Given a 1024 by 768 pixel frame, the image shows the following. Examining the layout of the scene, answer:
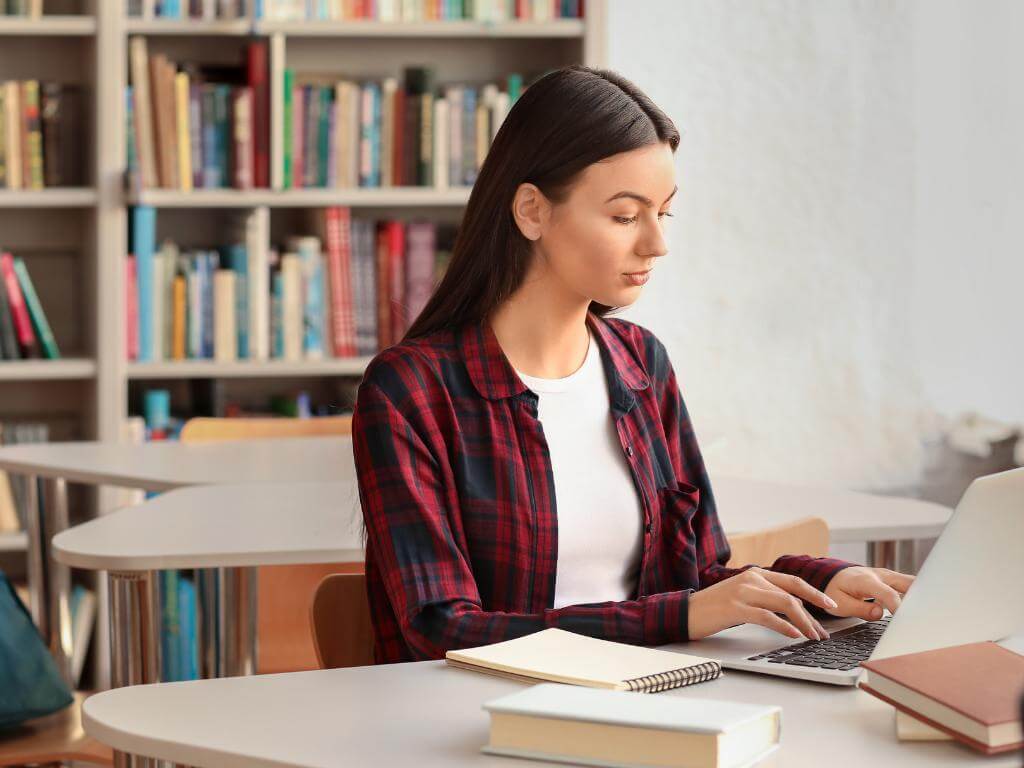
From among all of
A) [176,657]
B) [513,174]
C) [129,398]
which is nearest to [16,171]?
[129,398]

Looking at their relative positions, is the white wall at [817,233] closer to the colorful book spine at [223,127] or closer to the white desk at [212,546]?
the colorful book spine at [223,127]

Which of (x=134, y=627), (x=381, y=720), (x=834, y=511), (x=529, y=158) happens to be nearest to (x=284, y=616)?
(x=134, y=627)

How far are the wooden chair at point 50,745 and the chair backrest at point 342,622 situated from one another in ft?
1.46

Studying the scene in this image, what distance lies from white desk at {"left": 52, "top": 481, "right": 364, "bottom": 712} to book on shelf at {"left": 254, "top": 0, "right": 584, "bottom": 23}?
1596 millimetres

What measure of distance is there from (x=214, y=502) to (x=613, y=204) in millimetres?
1008

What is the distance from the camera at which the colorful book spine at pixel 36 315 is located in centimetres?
348

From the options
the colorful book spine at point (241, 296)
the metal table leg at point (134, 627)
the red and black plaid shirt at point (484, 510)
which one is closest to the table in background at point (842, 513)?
the red and black plaid shirt at point (484, 510)

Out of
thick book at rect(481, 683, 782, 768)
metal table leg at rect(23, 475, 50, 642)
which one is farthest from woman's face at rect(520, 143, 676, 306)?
metal table leg at rect(23, 475, 50, 642)

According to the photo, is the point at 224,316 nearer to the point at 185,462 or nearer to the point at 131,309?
the point at 131,309

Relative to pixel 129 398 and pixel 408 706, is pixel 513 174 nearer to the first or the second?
pixel 408 706

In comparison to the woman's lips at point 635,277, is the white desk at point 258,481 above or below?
below

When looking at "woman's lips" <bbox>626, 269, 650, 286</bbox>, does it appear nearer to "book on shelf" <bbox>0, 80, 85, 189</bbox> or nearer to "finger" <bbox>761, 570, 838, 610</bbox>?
"finger" <bbox>761, 570, 838, 610</bbox>

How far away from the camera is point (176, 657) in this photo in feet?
11.0

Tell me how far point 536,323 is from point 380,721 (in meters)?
0.61
